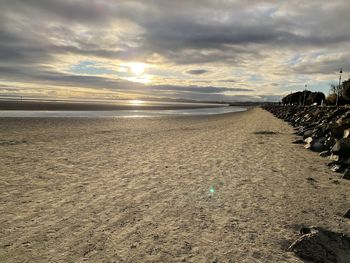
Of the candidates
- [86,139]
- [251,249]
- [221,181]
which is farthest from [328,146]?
[86,139]

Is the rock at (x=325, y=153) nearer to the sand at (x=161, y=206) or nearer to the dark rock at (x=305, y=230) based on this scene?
the sand at (x=161, y=206)

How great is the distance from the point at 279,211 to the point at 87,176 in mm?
5390

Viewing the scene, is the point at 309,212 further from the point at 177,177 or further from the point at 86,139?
the point at 86,139

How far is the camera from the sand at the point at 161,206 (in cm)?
423

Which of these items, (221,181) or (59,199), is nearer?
(59,199)

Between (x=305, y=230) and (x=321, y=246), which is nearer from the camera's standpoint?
(x=321, y=246)

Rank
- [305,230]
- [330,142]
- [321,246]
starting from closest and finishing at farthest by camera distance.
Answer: [321,246] < [305,230] < [330,142]

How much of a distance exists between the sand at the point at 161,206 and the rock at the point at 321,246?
0.23 metres

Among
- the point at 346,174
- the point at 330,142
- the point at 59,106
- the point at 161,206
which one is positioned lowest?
the point at 161,206

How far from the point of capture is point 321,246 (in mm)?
4258

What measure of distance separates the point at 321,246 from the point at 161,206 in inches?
122

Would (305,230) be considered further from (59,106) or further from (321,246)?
(59,106)

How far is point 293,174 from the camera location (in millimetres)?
8930

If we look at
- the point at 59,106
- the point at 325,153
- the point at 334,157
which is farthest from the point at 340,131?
the point at 59,106
